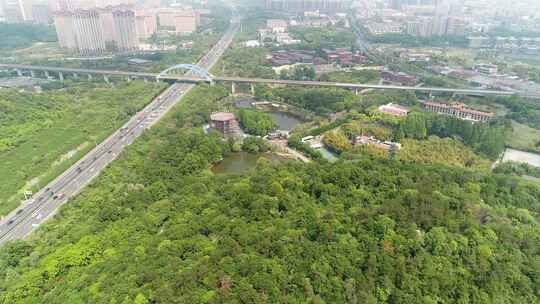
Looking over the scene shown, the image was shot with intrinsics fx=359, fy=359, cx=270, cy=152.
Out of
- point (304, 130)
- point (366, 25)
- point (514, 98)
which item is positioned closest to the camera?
point (304, 130)

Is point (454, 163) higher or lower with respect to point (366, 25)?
lower

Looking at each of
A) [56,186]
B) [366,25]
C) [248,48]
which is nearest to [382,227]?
[56,186]

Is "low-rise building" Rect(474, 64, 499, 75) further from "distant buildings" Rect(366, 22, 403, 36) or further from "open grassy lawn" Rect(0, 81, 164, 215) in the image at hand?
"open grassy lawn" Rect(0, 81, 164, 215)

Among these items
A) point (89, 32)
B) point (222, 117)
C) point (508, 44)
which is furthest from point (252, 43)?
point (508, 44)

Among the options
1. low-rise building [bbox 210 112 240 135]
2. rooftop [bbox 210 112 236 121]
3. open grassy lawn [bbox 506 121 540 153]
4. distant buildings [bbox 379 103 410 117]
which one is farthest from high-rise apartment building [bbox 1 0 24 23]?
open grassy lawn [bbox 506 121 540 153]

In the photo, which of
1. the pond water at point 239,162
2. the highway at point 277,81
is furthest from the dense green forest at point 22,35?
the pond water at point 239,162

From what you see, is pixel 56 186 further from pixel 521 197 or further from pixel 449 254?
pixel 521 197

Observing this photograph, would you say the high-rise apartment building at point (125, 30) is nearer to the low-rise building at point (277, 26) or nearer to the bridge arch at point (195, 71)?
the bridge arch at point (195, 71)
